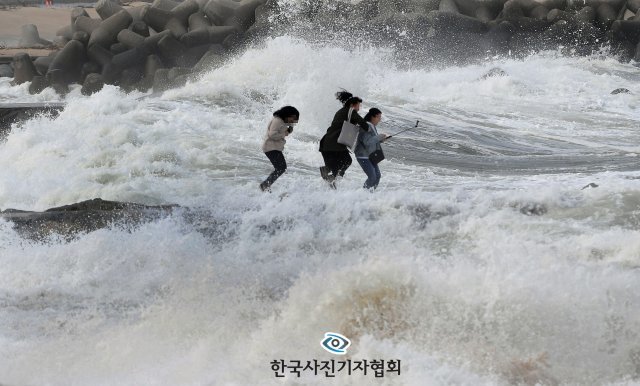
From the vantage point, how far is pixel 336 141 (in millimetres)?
8609

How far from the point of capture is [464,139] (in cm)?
1341

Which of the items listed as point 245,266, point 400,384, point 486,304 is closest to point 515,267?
point 486,304

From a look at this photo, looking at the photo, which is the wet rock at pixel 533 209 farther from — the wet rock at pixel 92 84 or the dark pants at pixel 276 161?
the wet rock at pixel 92 84

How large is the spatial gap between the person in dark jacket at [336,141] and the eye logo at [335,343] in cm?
319

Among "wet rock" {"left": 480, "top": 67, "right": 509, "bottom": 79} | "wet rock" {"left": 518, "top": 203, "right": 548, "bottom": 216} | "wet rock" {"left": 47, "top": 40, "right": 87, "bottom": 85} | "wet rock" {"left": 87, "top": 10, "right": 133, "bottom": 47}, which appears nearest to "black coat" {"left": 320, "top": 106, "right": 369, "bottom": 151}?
"wet rock" {"left": 518, "top": 203, "right": 548, "bottom": 216}

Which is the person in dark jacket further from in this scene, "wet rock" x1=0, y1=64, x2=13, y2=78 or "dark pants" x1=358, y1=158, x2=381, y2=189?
"wet rock" x1=0, y1=64, x2=13, y2=78

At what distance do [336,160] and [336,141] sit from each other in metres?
0.22

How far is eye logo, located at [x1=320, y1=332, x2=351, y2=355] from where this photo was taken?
18.2 feet

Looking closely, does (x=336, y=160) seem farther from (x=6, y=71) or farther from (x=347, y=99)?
(x=6, y=71)

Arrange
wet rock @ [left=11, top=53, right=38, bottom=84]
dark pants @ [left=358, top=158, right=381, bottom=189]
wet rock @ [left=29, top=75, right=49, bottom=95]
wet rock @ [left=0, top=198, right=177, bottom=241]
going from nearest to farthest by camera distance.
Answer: wet rock @ [left=0, top=198, right=177, bottom=241], dark pants @ [left=358, top=158, right=381, bottom=189], wet rock @ [left=29, top=75, right=49, bottom=95], wet rock @ [left=11, top=53, right=38, bottom=84]

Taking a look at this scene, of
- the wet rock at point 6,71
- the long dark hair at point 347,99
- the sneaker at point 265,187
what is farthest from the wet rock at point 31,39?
the long dark hair at point 347,99

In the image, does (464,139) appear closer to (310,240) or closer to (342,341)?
(310,240)

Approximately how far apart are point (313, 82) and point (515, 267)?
29.6 feet

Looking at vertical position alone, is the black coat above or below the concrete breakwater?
above
